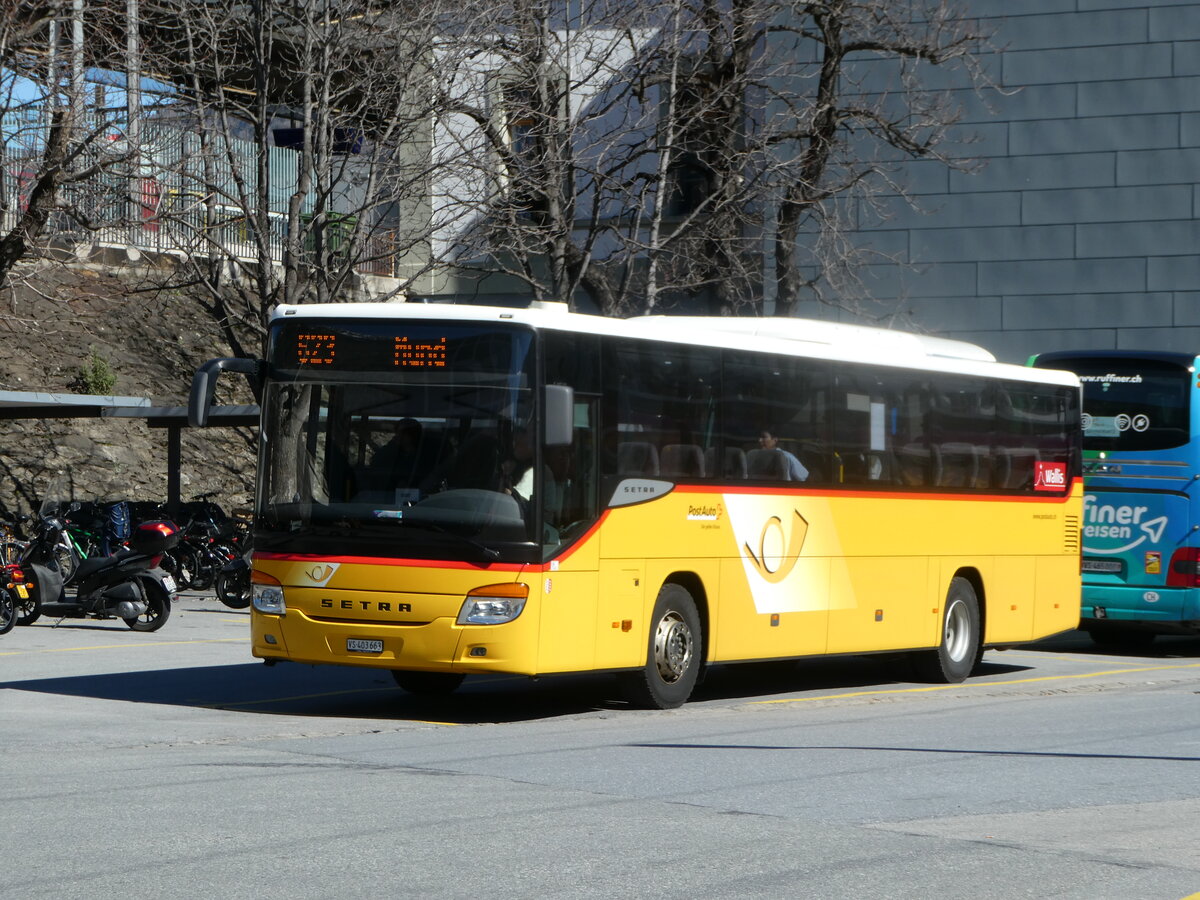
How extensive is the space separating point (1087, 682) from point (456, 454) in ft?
25.4

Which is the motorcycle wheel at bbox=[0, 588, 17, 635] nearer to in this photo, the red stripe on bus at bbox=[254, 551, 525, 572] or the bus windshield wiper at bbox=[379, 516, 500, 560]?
the red stripe on bus at bbox=[254, 551, 525, 572]

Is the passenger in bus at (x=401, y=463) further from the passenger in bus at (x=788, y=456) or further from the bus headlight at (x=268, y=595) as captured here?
the passenger in bus at (x=788, y=456)

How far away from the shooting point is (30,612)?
20.1 m

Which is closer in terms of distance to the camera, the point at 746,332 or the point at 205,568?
the point at 746,332

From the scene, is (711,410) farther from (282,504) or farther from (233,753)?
(233,753)

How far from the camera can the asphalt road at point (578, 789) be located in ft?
22.5

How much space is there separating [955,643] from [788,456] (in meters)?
3.54

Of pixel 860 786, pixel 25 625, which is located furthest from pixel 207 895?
pixel 25 625

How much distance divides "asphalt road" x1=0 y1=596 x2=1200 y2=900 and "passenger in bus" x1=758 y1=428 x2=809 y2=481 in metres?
1.87

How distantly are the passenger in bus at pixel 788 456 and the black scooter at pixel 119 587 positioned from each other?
8370mm

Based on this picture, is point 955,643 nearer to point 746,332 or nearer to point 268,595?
point 746,332

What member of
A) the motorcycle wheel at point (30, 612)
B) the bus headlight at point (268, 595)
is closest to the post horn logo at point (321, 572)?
the bus headlight at point (268, 595)

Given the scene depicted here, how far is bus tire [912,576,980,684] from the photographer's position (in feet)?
55.0

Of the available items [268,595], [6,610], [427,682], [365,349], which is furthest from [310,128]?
[268,595]
